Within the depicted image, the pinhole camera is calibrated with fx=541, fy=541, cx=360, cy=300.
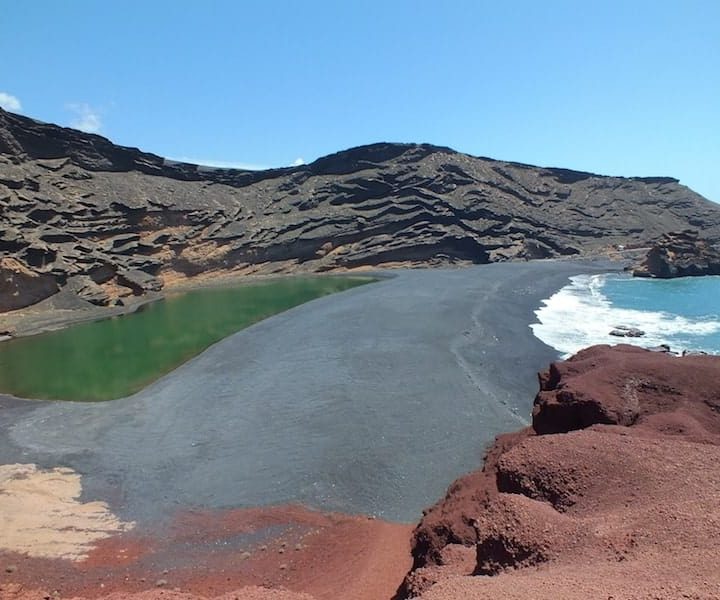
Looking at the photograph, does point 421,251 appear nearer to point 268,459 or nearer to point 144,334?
point 144,334

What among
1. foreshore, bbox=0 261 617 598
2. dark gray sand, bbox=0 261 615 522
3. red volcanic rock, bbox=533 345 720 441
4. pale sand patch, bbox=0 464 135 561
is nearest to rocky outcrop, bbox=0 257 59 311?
dark gray sand, bbox=0 261 615 522

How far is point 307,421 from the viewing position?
1683 centimetres

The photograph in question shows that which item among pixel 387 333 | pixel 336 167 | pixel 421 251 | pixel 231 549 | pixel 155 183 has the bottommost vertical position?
pixel 231 549

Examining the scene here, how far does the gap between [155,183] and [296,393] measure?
5377 centimetres

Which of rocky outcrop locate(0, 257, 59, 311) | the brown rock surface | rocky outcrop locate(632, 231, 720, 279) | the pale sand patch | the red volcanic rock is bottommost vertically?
the pale sand patch

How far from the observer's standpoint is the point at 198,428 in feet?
56.9

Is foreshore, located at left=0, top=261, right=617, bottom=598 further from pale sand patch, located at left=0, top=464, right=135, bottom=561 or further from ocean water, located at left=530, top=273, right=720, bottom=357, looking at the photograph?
ocean water, located at left=530, top=273, right=720, bottom=357

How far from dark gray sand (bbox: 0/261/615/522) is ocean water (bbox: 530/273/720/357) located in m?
3.60

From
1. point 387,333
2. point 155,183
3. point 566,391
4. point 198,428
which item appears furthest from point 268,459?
point 155,183

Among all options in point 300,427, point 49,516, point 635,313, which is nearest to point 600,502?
point 300,427

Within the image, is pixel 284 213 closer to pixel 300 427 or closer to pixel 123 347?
pixel 123 347

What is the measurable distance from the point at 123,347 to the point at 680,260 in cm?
5425

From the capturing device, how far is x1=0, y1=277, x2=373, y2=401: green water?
23.9 m

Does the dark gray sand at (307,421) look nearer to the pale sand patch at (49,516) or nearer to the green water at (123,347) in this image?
the pale sand patch at (49,516)
